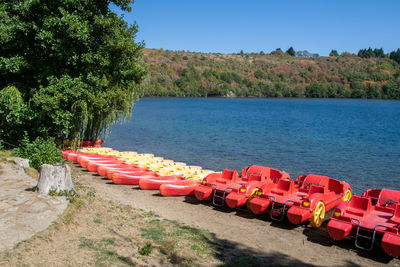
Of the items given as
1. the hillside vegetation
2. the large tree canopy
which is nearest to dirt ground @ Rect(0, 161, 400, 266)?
the large tree canopy

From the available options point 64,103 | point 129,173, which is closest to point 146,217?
point 129,173

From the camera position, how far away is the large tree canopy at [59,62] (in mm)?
13516

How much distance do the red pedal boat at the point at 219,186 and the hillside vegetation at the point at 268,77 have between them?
286 ft

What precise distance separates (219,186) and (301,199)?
2.50 metres

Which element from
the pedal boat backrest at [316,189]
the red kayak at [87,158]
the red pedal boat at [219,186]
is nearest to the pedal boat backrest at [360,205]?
the pedal boat backrest at [316,189]

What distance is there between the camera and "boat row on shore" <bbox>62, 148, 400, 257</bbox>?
804cm

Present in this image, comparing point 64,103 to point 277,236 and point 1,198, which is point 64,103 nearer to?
point 1,198

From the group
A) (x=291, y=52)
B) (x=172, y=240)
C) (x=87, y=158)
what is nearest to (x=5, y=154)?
(x=87, y=158)

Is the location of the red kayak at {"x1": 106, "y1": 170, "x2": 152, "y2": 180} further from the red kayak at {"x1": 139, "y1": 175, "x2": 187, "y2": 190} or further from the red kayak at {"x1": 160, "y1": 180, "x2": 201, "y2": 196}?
the red kayak at {"x1": 160, "y1": 180, "x2": 201, "y2": 196}

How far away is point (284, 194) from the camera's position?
10188 millimetres

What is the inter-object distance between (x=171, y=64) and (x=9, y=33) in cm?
10562

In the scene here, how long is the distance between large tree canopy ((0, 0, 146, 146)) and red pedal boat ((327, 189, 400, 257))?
10.1m

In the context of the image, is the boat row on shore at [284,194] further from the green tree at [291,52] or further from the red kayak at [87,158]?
the green tree at [291,52]

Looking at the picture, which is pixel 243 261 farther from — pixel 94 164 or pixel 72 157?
pixel 72 157
